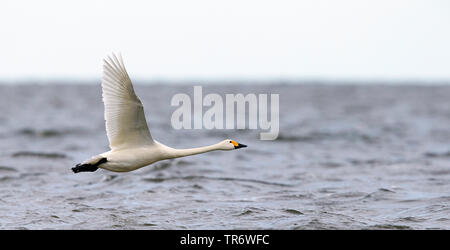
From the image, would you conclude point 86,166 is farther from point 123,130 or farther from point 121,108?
point 121,108

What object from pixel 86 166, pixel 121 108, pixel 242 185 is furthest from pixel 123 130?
pixel 242 185

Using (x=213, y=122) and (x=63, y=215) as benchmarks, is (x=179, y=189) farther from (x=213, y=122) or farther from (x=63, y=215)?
(x=213, y=122)

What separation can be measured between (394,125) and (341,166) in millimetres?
15094

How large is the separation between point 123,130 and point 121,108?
1.61 ft

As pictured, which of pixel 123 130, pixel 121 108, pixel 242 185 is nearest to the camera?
pixel 121 108

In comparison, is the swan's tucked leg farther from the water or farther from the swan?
the water

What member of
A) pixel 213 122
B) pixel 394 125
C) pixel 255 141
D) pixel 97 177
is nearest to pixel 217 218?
pixel 97 177

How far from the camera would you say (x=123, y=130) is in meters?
11.3

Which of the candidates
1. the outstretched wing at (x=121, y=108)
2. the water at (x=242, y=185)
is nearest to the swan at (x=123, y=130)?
the outstretched wing at (x=121, y=108)

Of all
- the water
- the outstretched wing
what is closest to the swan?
the outstretched wing

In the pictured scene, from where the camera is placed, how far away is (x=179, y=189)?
49.9 feet

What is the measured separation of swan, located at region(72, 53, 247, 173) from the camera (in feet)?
35.4

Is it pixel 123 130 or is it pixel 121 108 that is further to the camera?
pixel 123 130

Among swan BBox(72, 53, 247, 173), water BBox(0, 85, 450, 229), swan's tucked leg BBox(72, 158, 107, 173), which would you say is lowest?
water BBox(0, 85, 450, 229)
